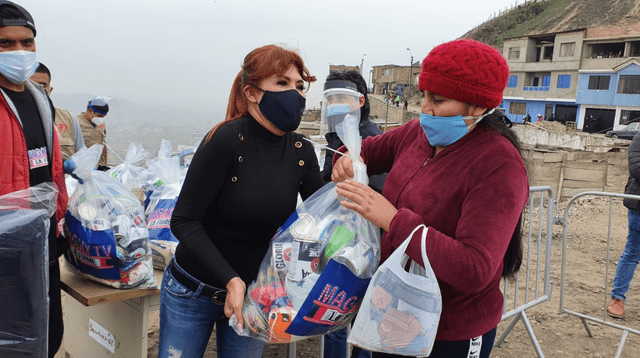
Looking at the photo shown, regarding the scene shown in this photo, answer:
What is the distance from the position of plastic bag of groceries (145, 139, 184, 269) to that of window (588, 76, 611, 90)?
39220 millimetres

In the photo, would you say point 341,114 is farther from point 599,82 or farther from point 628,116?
point 599,82

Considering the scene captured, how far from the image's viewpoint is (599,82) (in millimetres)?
34625

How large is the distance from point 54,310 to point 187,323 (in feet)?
2.90

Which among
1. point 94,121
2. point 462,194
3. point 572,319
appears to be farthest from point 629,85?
point 462,194

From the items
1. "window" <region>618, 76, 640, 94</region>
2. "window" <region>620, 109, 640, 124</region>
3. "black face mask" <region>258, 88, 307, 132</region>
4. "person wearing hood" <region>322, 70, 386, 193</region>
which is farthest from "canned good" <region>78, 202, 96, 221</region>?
"window" <region>618, 76, 640, 94</region>

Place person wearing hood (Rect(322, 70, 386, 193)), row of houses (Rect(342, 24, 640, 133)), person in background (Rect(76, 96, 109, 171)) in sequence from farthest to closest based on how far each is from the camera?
row of houses (Rect(342, 24, 640, 133))
person in background (Rect(76, 96, 109, 171))
person wearing hood (Rect(322, 70, 386, 193))

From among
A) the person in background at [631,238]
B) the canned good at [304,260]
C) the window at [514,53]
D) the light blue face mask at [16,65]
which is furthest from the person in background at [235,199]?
the window at [514,53]

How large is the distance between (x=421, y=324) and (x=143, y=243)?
62.7 inches

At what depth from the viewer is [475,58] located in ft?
4.33

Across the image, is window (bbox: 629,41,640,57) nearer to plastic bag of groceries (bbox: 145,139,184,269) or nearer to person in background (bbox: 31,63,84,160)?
plastic bag of groceries (bbox: 145,139,184,269)

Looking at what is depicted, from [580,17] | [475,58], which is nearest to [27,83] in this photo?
[475,58]

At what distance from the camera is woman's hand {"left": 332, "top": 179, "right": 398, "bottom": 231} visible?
1364 mm

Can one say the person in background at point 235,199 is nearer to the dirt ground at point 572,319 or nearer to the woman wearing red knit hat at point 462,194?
the woman wearing red knit hat at point 462,194

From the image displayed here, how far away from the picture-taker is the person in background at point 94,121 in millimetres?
4867
